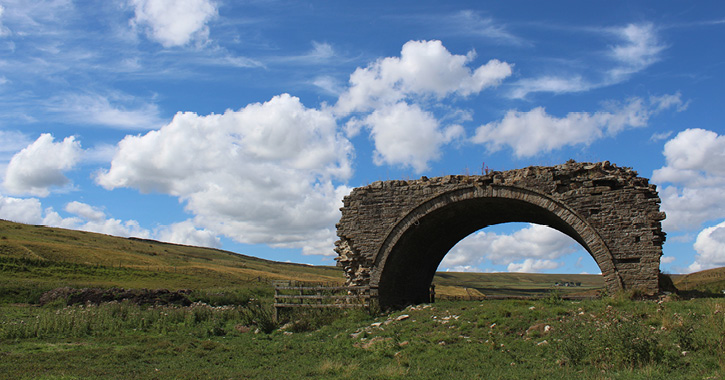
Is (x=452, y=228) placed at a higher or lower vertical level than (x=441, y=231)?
higher

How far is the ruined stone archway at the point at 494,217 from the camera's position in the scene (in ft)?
46.6

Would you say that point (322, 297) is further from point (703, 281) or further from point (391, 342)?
point (703, 281)

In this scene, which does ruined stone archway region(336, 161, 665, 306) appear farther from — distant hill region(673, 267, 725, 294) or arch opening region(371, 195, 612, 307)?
distant hill region(673, 267, 725, 294)

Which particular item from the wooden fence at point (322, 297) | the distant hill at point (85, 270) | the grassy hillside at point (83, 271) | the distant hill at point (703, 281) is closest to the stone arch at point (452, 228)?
the wooden fence at point (322, 297)

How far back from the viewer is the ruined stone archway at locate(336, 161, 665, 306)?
46.6 ft

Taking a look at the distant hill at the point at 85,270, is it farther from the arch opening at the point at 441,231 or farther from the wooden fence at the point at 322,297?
the wooden fence at the point at 322,297

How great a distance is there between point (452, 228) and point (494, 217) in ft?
5.51

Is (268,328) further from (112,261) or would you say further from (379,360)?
(112,261)

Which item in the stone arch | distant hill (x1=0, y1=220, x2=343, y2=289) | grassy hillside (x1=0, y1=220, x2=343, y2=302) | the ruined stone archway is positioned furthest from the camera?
distant hill (x1=0, y1=220, x2=343, y2=289)

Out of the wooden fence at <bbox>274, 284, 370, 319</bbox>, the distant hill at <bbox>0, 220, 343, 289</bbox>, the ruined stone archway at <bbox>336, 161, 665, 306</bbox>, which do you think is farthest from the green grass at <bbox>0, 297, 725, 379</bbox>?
the distant hill at <bbox>0, 220, 343, 289</bbox>

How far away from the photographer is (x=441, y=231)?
19.0m

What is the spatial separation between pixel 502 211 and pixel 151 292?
20.4 metres

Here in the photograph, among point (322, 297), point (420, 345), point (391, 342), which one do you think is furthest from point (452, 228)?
point (420, 345)

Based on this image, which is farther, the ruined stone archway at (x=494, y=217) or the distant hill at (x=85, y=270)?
the distant hill at (x=85, y=270)
